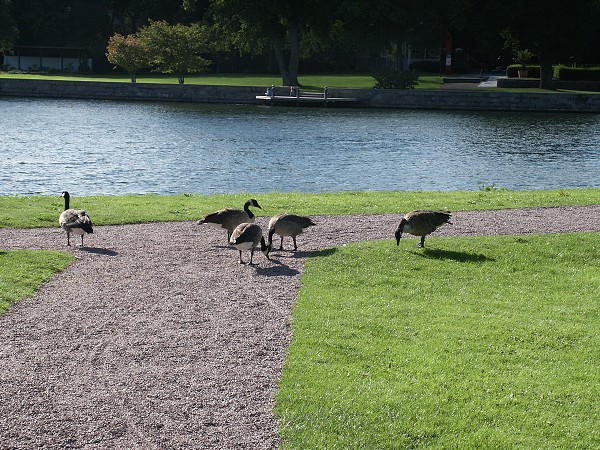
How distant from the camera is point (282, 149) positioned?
145 feet

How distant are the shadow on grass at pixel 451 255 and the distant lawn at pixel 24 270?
630 cm

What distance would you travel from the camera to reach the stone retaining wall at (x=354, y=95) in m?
67.1

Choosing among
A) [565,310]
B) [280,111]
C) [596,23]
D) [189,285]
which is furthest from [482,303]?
[596,23]

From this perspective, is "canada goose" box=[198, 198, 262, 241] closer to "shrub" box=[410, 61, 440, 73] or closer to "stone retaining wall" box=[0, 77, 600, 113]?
"stone retaining wall" box=[0, 77, 600, 113]

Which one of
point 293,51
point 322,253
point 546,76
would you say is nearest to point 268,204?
point 322,253

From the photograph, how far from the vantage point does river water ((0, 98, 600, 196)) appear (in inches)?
1303

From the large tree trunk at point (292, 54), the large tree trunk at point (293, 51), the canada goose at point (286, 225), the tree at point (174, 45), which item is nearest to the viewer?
the canada goose at point (286, 225)

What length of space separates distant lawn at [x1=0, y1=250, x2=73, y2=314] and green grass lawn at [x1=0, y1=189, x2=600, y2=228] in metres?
3.49

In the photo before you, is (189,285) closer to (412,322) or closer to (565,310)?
(412,322)

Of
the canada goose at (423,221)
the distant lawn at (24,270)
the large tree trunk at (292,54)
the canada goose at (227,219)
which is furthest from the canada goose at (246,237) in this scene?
the large tree trunk at (292,54)

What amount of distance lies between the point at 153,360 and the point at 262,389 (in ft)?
5.14

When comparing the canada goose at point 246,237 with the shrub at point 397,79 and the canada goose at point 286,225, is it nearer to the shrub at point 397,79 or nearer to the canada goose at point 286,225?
the canada goose at point 286,225

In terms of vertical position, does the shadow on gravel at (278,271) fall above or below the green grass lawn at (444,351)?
above

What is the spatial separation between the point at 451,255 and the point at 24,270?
7.36 m
